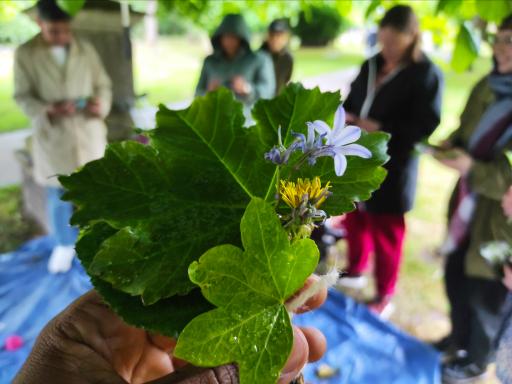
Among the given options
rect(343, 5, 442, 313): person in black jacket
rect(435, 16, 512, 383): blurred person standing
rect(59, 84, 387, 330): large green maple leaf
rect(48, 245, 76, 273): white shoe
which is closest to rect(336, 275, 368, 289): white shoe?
rect(343, 5, 442, 313): person in black jacket

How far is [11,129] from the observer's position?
185 inches

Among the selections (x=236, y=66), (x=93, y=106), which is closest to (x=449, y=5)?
(x=236, y=66)

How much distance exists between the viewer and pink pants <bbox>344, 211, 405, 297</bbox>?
1998 mm

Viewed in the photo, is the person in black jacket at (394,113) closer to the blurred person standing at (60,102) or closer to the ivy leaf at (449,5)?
the ivy leaf at (449,5)

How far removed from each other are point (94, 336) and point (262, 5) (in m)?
1.53

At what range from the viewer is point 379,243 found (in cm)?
205

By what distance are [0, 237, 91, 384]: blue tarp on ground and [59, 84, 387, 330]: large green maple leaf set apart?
111 cm

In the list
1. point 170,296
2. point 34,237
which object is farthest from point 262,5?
point 34,237

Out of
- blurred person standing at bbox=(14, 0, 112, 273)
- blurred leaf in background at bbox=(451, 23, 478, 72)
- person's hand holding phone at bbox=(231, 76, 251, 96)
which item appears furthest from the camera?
person's hand holding phone at bbox=(231, 76, 251, 96)

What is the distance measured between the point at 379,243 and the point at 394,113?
0.62 m

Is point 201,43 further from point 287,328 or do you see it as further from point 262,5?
point 287,328

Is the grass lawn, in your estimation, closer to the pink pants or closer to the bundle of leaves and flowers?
the pink pants

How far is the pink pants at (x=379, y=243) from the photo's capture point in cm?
200

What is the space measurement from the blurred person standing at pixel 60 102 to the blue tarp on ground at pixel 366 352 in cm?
126
